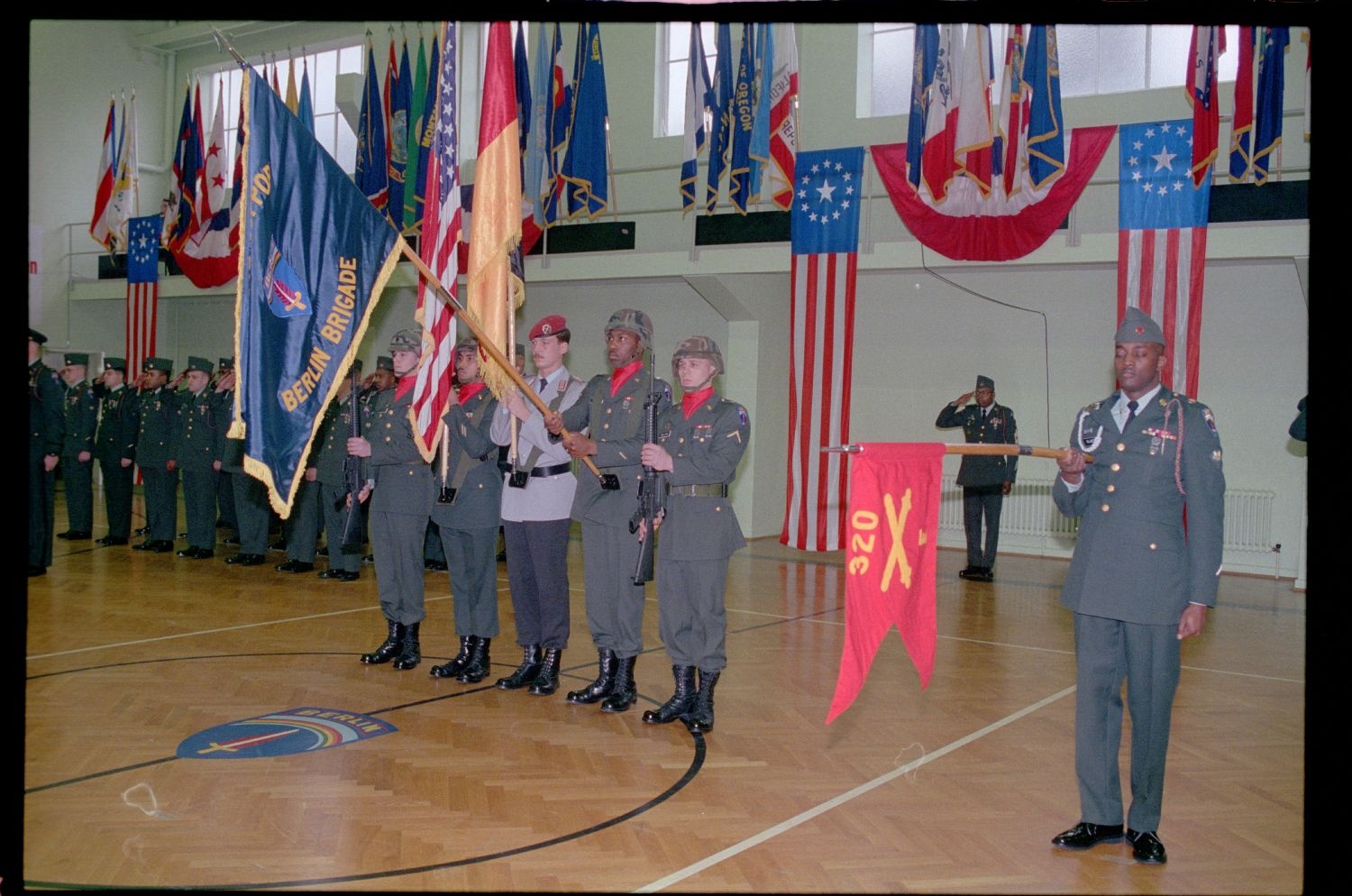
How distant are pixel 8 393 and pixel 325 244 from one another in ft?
5.61

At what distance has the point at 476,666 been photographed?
5.27 metres

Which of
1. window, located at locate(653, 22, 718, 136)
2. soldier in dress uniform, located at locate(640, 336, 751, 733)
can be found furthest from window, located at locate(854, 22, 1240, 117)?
soldier in dress uniform, located at locate(640, 336, 751, 733)

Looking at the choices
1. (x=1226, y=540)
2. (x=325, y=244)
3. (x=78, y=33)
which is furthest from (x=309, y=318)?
(x=78, y=33)

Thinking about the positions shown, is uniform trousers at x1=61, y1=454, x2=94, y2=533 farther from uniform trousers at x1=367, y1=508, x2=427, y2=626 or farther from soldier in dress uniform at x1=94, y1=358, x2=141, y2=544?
uniform trousers at x1=367, y1=508, x2=427, y2=626

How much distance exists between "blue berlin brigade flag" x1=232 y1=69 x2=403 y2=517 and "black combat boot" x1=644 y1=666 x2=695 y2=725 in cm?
179

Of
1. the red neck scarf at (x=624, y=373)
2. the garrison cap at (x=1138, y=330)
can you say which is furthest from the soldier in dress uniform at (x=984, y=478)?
the garrison cap at (x=1138, y=330)

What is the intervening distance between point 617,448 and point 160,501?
6572mm

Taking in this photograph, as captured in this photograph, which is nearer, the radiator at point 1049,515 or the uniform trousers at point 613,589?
the uniform trousers at point 613,589

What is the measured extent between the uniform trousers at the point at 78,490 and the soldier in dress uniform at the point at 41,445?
192 cm

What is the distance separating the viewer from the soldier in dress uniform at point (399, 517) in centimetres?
544

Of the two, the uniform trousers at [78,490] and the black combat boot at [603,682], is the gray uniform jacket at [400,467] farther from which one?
the uniform trousers at [78,490]

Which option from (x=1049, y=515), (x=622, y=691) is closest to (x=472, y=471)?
(x=622, y=691)

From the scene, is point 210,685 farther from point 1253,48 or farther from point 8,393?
point 1253,48

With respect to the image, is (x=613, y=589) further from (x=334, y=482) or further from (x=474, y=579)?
(x=334, y=482)
